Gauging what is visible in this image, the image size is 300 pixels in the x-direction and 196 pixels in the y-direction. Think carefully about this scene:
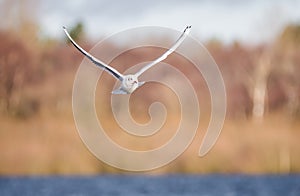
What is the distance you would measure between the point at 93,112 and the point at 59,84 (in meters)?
3.94

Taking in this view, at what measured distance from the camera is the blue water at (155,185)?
27.9 meters

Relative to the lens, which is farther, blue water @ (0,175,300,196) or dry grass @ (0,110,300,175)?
blue water @ (0,175,300,196)

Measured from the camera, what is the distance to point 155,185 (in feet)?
106

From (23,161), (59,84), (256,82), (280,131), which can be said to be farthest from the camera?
(256,82)

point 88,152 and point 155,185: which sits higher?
point 155,185

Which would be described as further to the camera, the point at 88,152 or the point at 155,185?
the point at 155,185

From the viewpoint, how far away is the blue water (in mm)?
27922

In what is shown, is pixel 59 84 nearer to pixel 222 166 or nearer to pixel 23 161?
pixel 23 161

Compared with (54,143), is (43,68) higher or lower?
higher

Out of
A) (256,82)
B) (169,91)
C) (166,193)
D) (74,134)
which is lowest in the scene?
(166,193)

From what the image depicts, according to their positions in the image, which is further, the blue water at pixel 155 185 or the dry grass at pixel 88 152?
the blue water at pixel 155 185

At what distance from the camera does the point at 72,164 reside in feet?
91.4

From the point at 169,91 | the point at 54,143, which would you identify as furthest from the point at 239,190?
the point at 54,143

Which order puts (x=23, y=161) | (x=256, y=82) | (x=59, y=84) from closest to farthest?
1. (x=23, y=161)
2. (x=59, y=84)
3. (x=256, y=82)
